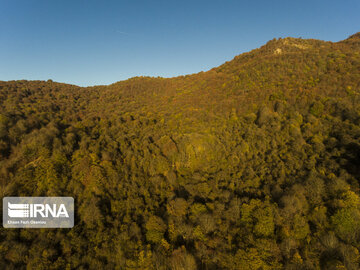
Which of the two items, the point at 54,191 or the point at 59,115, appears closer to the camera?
the point at 54,191

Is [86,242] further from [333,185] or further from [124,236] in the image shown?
[333,185]

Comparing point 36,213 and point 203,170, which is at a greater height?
point 203,170

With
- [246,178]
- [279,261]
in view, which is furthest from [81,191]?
[246,178]

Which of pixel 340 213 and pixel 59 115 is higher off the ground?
pixel 59 115

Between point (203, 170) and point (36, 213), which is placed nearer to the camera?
point (36, 213)

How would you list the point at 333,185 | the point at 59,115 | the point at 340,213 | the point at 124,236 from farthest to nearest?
the point at 59,115, the point at 333,185, the point at 124,236, the point at 340,213

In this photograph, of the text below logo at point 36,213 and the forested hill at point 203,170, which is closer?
the forested hill at point 203,170
